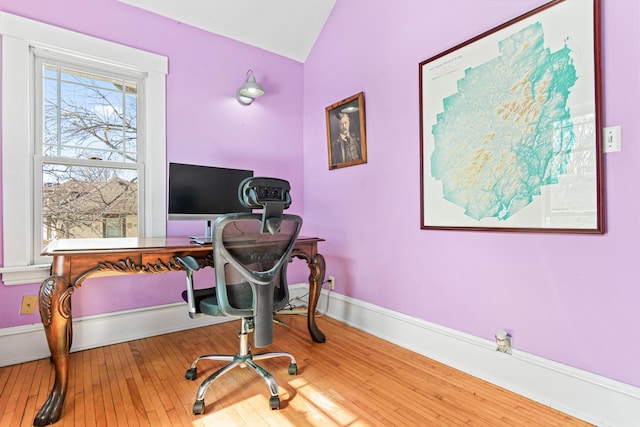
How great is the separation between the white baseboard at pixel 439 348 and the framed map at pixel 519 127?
2.36 feet

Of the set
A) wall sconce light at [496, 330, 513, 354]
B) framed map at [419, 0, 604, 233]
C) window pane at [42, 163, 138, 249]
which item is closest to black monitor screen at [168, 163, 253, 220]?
window pane at [42, 163, 138, 249]

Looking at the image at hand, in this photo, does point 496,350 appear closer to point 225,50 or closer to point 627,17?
point 627,17

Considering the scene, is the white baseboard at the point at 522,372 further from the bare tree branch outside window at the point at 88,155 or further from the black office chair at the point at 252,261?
the bare tree branch outside window at the point at 88,155

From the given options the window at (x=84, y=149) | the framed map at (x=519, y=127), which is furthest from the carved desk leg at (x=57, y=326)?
the framed map at (x=519, y=127)

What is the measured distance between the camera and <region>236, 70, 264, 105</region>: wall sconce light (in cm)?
284

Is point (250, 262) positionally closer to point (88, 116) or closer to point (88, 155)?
point (88, 155)

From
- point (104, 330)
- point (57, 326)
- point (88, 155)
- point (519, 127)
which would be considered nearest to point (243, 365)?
point (57, 326)

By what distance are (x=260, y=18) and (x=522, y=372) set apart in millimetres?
3408

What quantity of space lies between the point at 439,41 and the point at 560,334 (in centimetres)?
192

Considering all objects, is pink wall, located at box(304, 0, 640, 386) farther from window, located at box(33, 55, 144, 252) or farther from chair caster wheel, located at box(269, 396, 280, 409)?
window, located at box(33, 55, 144, 252)

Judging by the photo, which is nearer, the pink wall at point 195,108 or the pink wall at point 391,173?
the pink wall at point 391,173

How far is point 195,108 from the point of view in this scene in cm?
276

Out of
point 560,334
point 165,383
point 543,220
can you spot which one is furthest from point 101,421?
point 543,220

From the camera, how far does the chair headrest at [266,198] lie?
1573mm
